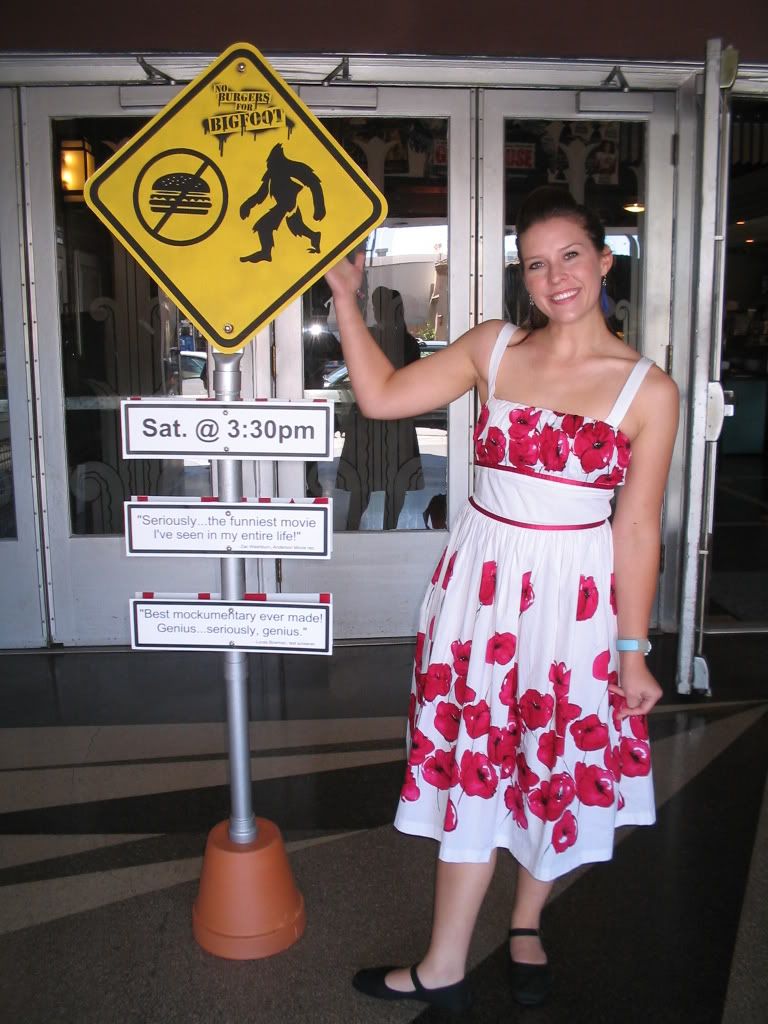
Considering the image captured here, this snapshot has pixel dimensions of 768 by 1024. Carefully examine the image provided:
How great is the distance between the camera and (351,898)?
2.43 meters

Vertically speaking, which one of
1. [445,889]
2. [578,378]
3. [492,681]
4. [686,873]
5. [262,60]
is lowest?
[686,873]

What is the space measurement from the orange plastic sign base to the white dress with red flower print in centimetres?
43

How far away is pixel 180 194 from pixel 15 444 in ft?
8.53

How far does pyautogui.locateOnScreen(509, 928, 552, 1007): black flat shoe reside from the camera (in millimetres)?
2055

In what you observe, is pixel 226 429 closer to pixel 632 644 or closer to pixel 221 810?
pixel 632 644

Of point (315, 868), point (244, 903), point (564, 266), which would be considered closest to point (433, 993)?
point (244, 903)

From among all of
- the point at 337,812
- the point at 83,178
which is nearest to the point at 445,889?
the point at 337,812

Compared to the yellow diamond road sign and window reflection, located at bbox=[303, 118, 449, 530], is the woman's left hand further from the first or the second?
window reflection, located at bbox=[303, 118, 449, 530]

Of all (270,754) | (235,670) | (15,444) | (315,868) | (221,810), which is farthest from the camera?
(15,444)

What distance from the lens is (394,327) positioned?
14.0ft

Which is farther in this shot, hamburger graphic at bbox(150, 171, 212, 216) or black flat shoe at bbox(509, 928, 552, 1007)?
black flat shoe at bbox(509, 928, 552, 1007)

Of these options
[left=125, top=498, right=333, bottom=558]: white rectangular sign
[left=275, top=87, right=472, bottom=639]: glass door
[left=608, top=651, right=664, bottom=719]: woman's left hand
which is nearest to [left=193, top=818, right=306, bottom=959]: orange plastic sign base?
[left=125, top=498, right=333, bottom=558]: white rectangular sign

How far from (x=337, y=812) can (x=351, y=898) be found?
0.44 meters

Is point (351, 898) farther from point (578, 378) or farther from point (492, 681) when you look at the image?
point (578, 378)
